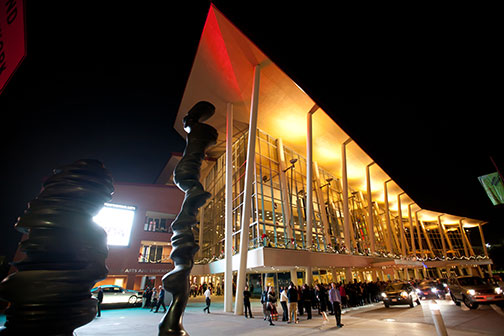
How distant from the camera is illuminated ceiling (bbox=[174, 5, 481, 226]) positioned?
16516 mm

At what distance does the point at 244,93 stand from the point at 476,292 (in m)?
17.8

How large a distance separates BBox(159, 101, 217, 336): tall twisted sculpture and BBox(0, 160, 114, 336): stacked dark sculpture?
1.34 metres

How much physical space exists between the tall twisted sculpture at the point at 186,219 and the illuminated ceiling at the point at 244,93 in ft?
45.8

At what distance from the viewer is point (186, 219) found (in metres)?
3.53

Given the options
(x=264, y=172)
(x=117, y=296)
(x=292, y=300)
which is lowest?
(x=117, y=296)

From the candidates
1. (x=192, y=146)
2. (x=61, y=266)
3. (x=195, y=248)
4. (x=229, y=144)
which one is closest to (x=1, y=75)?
(x=192, y=146)

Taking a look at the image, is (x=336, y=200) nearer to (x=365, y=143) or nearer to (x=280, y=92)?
(x=365, y=143)

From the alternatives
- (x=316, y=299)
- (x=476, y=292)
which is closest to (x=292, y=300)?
(x=316, y=299)

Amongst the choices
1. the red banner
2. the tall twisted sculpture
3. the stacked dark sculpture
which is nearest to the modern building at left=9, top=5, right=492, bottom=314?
the tall twisted sculpture

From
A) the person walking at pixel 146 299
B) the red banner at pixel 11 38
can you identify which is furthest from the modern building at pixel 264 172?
the red banner at pixel 11 38

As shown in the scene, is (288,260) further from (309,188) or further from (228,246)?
(309,188)

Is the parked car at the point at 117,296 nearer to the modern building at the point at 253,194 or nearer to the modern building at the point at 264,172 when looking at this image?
the modern building at the point at 253,194

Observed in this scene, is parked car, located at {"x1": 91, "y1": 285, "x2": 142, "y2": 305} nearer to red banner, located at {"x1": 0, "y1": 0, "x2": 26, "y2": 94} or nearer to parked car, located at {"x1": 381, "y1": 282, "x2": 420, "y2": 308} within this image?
parked car, located at {"x1": 381, "y1": 282, "x2": 420, "y2": 308}

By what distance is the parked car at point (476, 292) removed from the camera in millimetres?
10194
